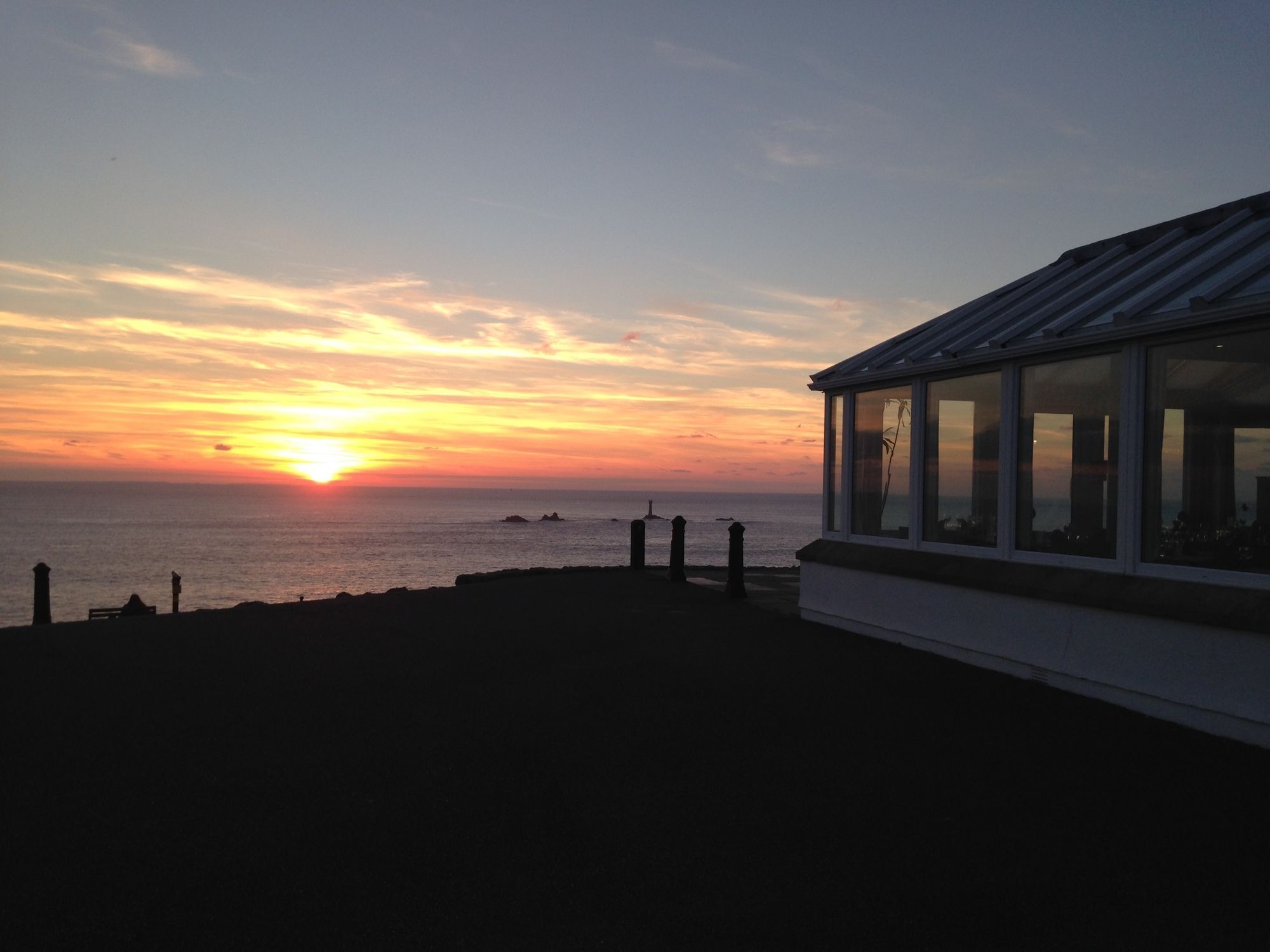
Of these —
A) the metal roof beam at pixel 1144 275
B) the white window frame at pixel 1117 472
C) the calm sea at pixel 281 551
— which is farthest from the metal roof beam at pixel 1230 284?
the calm sea at pixel 281 551

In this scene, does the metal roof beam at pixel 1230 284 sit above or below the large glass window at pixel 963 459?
above

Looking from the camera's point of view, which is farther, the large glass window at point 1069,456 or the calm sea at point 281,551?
the calm sea at point 281,551

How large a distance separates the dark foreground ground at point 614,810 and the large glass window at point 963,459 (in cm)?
148

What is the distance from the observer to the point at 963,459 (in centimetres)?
1058

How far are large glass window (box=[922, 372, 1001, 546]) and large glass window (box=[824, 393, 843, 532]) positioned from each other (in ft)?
6.01

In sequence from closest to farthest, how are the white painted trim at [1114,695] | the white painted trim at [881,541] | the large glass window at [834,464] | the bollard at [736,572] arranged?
the white painted trim at [1114,695]
the white painted trim at [881,541]
the large glass window at [834,464]
the bollard at [736,572]

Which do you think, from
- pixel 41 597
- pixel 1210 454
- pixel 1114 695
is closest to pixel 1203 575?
pixel 1210 454

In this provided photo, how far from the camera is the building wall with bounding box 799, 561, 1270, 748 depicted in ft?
22.9

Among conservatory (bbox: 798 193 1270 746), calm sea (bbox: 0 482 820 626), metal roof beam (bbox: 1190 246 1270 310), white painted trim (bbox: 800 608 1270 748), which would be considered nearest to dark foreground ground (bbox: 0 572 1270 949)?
white painted trim (bbox: 800 608 1270 748)

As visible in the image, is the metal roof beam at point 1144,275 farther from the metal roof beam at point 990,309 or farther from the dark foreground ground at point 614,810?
the dark foreground ground at point 614,810

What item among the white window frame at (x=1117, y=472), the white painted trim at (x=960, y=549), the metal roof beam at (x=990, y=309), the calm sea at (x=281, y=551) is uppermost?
the metal roof beam at (x=990, y=309)

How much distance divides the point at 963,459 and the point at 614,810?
6.33 meters

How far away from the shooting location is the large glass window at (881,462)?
11.6 meters

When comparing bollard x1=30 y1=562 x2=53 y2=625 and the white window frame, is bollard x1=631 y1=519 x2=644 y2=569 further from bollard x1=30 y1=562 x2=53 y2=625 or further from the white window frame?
bollard x1=30 y1=562 x2=53 y2=625
